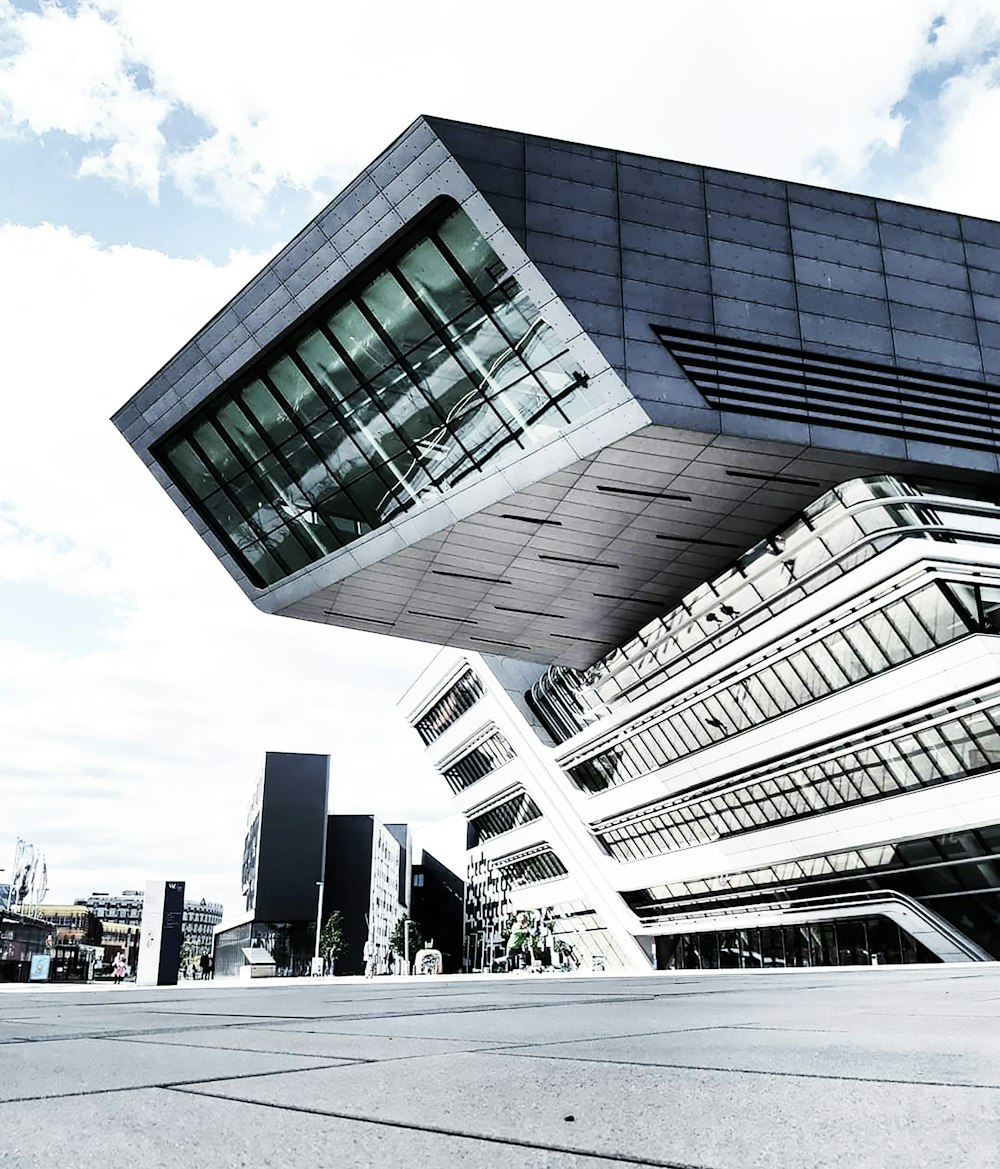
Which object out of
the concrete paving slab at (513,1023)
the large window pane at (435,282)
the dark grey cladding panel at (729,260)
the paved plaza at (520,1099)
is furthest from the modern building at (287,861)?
the paved plaza at (520,1099)

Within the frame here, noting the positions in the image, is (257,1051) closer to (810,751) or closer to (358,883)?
(810,751)

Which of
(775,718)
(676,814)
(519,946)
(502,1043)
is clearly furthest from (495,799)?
(502,1043)

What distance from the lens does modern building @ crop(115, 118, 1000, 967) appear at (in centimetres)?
2566

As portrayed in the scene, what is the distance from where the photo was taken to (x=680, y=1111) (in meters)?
2.35

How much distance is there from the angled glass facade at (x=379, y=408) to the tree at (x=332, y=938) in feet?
285

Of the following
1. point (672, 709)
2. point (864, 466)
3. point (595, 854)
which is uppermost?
point (864, 466)

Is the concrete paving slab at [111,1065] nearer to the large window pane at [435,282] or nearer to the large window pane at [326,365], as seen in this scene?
the large window pane at [435,282]

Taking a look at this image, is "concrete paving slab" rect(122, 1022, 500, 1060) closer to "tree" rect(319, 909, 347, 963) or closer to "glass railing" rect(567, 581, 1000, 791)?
"glass railing" rect(567, 581, 1000, 791)

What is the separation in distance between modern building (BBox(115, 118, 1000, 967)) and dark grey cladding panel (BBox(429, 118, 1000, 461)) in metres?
0.08

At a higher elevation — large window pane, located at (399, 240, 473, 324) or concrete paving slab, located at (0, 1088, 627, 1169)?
large window pane, located at (399, 240, 473, 324)

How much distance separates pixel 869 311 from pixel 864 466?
4146mm

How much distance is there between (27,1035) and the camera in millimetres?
5648

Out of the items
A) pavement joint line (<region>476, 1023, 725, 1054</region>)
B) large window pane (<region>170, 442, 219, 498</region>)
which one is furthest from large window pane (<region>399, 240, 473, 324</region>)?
pavement joint line (<region>476, 1023, 725, 1054</region>)

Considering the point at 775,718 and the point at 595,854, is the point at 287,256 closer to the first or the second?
the point at 775,718
